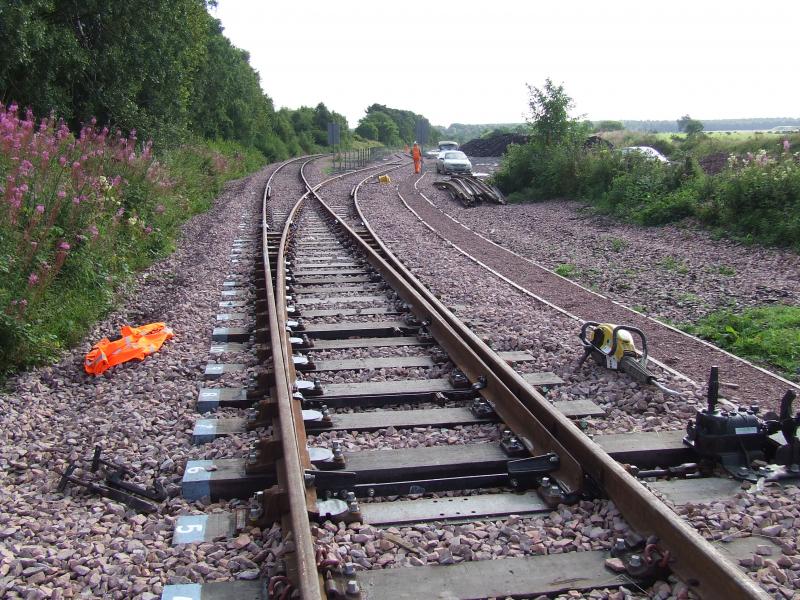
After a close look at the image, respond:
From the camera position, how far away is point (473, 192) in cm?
2169

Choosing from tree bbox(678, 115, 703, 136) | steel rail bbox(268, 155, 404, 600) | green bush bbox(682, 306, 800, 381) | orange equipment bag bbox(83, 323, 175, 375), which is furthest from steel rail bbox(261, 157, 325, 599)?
tree bbox(678, 115, 703, 136)

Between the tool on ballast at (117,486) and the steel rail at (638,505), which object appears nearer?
the steel rail at (638,505)

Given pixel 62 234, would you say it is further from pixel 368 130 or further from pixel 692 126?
pixel 368 130

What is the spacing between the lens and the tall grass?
20.4ft

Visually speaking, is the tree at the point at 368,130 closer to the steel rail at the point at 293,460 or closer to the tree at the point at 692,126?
the tree at the point at 692,126

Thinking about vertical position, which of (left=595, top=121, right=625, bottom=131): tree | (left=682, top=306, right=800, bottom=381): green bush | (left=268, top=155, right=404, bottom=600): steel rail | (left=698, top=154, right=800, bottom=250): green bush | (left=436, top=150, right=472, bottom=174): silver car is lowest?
(left=682, top=306, right=800, bottom=381): green bush

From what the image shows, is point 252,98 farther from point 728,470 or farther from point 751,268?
point 728,470

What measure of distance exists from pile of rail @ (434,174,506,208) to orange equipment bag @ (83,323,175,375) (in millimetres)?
14593

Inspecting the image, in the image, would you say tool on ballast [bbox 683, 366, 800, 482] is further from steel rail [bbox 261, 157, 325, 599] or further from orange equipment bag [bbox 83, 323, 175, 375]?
orange equipment bag [bbox 83, 323, 175, 375]

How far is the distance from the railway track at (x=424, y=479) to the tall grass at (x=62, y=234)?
1.85 metres

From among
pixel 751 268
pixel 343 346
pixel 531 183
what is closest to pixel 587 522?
pixel 343 346

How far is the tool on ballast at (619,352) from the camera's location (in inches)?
215

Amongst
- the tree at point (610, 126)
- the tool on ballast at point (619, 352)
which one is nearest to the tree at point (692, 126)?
the tree at point (610, 126)

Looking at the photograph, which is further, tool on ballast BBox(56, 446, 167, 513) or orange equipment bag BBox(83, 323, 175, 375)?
orange equipment bag BBox(83, 323, 175, 375)
